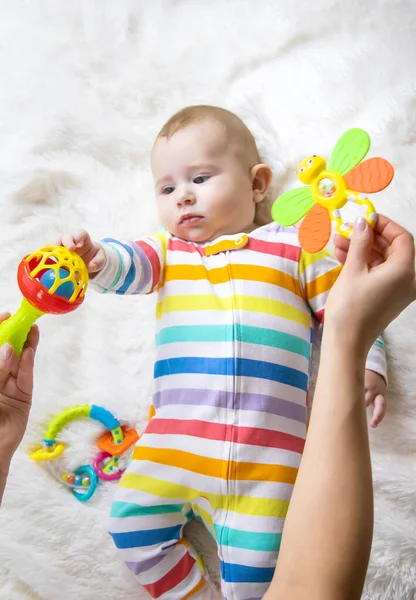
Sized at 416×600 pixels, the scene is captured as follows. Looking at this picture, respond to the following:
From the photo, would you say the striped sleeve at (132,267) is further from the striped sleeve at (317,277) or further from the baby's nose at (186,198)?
the striped sleeve at (317,277)

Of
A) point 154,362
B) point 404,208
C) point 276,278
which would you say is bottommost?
point 154,362

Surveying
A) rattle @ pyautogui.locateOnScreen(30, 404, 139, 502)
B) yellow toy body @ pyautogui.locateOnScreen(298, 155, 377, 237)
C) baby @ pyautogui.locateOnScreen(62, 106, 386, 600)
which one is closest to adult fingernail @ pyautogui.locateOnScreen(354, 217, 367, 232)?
yellow toy body @ pyautogui.locateOnScreen(298, 155, 377, 237)

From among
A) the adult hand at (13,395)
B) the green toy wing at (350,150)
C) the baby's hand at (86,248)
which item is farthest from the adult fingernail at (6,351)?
the green toy wing at (350,150)

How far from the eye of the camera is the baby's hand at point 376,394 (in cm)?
100

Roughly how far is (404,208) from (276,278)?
301mm

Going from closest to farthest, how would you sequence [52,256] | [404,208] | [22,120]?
[52,256]
[404,208]
[22,120]

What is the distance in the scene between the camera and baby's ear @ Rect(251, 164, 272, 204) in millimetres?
1203

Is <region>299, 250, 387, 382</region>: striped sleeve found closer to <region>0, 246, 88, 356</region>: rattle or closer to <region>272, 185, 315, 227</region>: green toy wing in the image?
<region>272, 185, 315, 227</region>: green toy wing

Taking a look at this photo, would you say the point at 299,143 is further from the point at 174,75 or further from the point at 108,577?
the point at 108,577

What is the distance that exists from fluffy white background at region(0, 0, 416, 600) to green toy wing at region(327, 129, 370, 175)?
0.37 m

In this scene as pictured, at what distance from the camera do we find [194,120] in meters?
1.17

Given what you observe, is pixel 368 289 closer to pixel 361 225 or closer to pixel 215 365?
pixel 361 225

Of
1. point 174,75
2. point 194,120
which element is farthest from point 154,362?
point 174,75

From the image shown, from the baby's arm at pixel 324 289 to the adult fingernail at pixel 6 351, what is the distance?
21.2 inches
